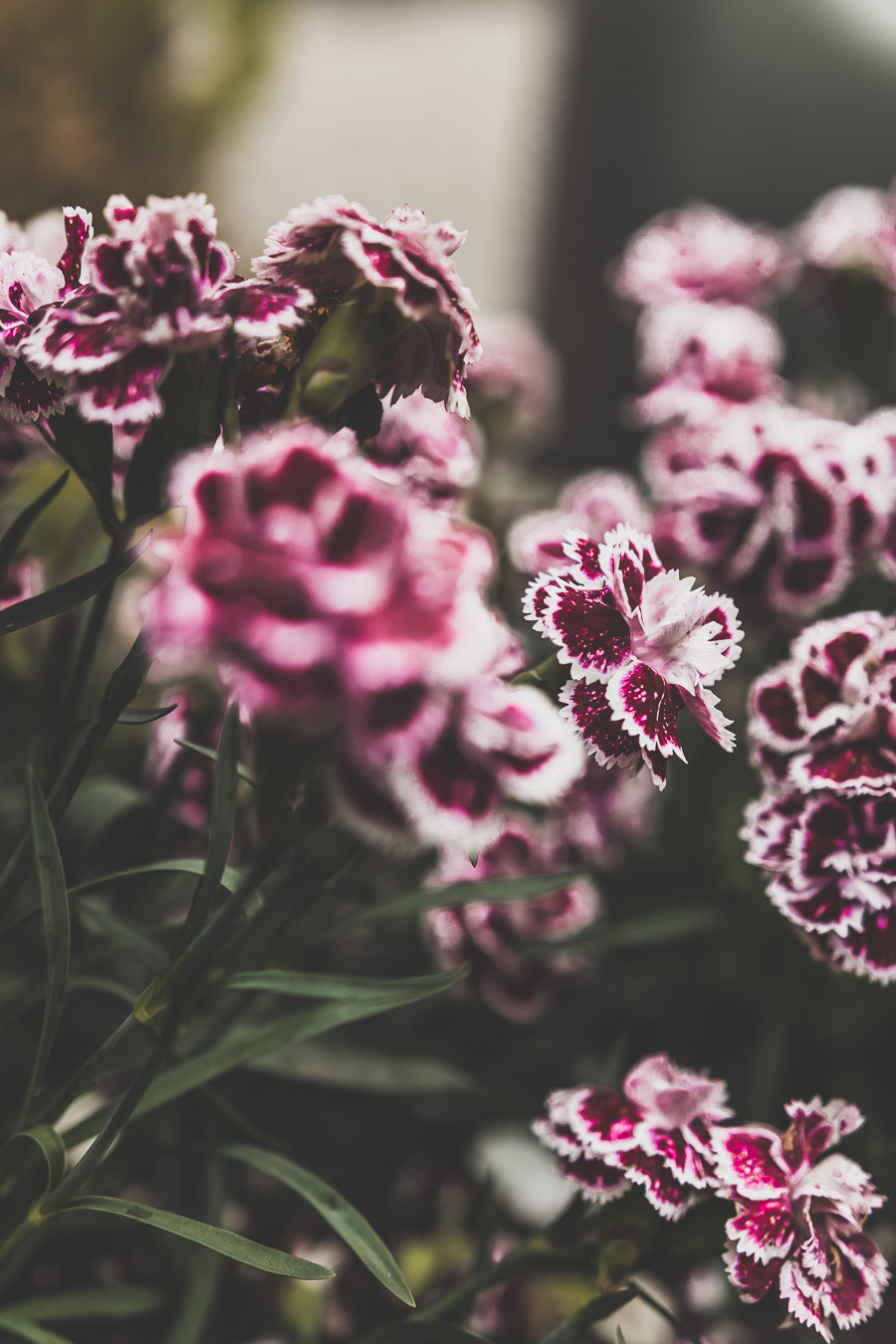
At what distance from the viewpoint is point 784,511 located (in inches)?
25.9

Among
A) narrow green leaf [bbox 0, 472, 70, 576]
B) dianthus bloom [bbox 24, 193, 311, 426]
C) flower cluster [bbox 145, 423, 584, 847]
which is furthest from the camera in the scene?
narrow green leaf [bbox 0, 472, 70, 576]

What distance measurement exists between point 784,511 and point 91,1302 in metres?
0.63

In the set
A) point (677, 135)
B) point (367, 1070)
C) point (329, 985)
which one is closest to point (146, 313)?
point (329, 985)

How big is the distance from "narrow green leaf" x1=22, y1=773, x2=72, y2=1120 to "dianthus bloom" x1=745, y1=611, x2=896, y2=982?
328 mm

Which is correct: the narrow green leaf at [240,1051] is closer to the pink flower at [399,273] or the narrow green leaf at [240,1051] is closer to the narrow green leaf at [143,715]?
the narrow green leaf at [143,715]

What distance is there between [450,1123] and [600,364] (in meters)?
1.44

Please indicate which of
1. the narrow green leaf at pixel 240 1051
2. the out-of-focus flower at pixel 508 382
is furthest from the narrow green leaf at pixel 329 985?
the out-of-focus flower at pixel 508 382

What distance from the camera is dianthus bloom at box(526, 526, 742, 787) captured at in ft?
1.41

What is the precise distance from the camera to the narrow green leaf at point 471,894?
645mm

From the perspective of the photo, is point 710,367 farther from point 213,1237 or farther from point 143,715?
point 213,1237

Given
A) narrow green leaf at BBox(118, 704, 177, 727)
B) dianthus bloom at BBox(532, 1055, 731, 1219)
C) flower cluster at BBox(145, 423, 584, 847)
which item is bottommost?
dianthus bloom at BBox(532, 1055, 731, 1219)

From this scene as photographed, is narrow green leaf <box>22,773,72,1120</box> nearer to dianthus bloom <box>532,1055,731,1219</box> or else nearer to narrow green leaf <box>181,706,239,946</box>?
narrow green leaf <box>181,706,239,946</box>

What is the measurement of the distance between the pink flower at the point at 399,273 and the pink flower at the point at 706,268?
0.62 m

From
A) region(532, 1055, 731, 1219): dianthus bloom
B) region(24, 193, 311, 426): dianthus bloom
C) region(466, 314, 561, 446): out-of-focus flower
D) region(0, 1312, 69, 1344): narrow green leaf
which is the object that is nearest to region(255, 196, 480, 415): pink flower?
region(24, 193, 311, 426): dianthus bloom
